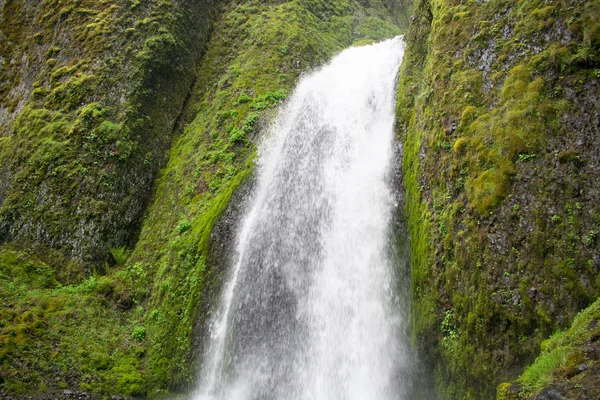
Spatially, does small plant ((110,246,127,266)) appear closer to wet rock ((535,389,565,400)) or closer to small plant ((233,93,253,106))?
small plant ((233,93,253,106))

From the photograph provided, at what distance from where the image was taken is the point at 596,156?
7223 millimetres

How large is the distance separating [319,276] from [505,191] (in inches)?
204

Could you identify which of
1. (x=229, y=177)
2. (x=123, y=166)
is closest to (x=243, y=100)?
(x=229, y=177)

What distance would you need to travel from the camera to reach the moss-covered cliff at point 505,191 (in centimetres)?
732

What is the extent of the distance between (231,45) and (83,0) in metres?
7.05

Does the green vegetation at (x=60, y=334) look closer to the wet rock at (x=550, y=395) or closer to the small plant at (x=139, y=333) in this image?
the small plant at (x=139, y=333)

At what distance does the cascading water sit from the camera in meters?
10.2

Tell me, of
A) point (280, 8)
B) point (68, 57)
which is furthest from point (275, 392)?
point (280, 8)

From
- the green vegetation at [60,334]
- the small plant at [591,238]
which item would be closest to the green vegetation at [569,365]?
the small plant at [591,238]

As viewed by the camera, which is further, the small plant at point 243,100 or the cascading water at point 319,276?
the small plant at point 243,100

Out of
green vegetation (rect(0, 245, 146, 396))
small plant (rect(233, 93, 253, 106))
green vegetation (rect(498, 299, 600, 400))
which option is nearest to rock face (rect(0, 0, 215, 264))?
green vegetation (rect(0, 245, 146, 396))

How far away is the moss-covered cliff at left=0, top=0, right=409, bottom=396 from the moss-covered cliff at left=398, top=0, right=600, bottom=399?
6.48 meters

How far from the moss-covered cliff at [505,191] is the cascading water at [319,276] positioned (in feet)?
3.97

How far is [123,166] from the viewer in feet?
52.7
